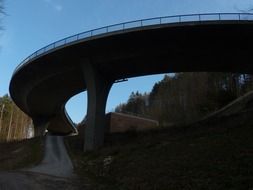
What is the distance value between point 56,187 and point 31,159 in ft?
53.9

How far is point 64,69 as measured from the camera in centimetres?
3544

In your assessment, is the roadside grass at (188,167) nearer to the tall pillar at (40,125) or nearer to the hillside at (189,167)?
the hillside at (189,167)

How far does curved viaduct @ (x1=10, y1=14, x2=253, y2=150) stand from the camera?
95.0 ft

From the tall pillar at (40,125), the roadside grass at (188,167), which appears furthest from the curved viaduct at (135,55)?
the tall pillar at (40,125)

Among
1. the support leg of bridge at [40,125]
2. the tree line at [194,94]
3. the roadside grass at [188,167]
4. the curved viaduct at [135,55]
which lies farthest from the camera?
the support leg of bridge at [40,125]

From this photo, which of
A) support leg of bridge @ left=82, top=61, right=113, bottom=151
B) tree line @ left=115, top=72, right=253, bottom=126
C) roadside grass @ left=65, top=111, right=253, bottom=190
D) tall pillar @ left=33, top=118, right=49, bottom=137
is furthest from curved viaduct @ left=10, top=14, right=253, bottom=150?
tall pillar @ left=33, top=118, right=49, bottom=137

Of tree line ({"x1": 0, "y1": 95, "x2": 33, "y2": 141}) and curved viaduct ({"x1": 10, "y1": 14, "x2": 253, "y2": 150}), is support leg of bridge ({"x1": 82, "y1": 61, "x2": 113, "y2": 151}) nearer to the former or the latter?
curved viaduct ({"x1": 10, "y1": 14, "x2": 253, "y2": 150})

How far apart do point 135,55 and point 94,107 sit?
6.43m

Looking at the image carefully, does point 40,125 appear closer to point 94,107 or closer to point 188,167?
point 94,107

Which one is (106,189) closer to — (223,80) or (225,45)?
(225,45)

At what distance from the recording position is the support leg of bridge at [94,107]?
32969 mm

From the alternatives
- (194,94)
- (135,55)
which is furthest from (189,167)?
(194,94)

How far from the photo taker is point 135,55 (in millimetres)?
31438

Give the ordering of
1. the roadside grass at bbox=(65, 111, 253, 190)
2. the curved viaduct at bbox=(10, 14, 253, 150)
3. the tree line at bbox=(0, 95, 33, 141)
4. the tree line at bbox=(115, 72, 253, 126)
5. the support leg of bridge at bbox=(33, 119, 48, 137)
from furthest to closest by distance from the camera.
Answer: the tree line at bbox=(0, 95, 33, 141)
the support leg of bridge at bbox=(33, 119, 48, 137)
the tree line at bbox=(115, 72, 253, 126)
the curved viaduct at bbox=(10, 14, 253, 150)
the roadside grass at bbox=(65, 111, 253, 190)
